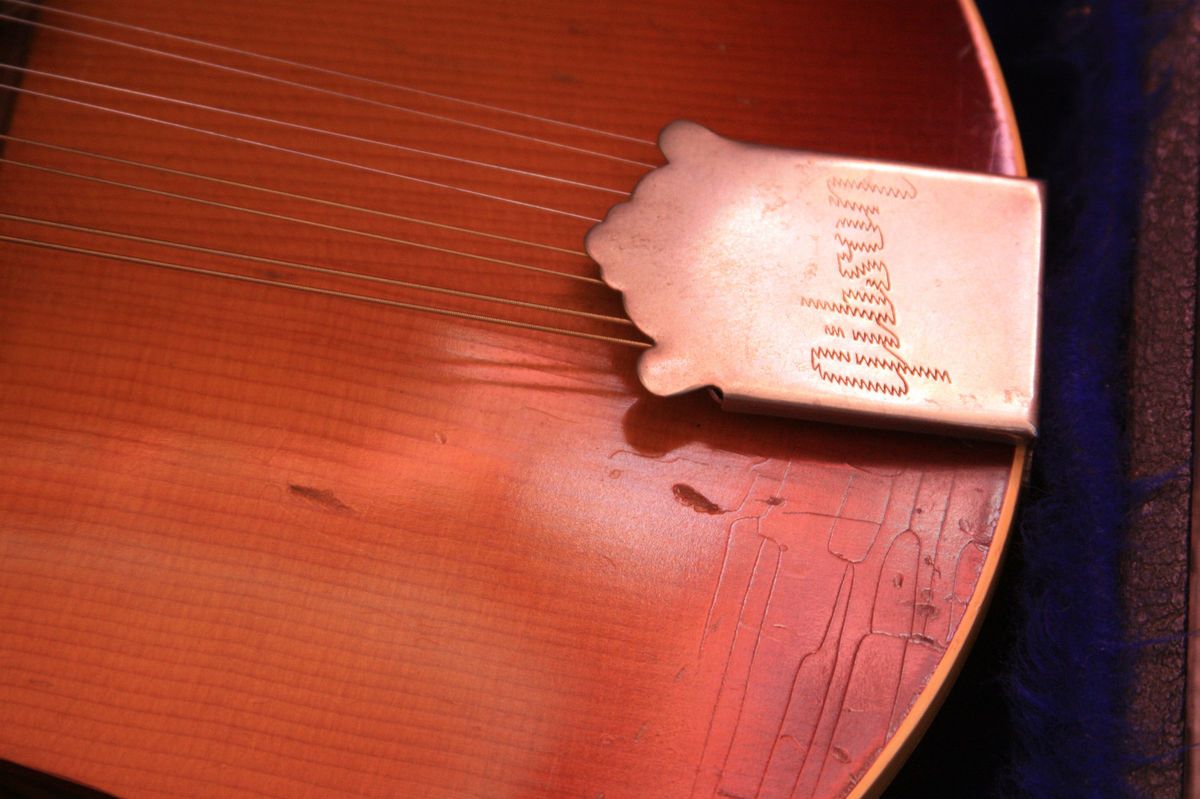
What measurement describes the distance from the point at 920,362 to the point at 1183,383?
258 millimetres

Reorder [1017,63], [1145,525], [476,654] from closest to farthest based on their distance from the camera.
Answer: [476,654]
[1145,525]
[1017,63]

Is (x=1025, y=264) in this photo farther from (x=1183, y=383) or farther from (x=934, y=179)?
(x=1183, y=383)

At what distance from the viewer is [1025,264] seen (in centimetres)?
66

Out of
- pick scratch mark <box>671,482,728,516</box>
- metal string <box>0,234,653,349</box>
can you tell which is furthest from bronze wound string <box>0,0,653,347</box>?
pick scratch mark <box>671,482,728,516</box>

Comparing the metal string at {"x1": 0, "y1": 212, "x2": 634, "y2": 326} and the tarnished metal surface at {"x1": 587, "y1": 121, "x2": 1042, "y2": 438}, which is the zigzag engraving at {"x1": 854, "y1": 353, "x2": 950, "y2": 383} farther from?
the metal string at {"x1": 0, "y1": 212, "x2": 634, "y2": 326}

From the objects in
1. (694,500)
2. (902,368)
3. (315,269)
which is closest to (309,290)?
(315,269)

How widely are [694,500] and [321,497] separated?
253 mm

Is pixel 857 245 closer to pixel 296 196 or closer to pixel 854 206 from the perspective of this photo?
pixel 854 206

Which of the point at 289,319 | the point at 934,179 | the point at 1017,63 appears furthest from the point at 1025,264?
the point at 289,319

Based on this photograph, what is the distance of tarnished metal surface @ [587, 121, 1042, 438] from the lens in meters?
0.62

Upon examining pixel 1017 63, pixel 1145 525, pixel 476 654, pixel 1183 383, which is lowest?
pixel 476 654

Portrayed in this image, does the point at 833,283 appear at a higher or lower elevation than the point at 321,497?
higher

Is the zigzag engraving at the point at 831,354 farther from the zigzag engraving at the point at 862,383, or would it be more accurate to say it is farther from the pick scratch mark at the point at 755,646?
the pick scratch mark at the point at 755,646

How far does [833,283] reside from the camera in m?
0.65
